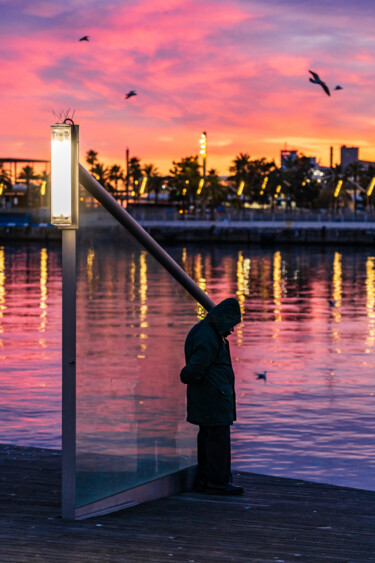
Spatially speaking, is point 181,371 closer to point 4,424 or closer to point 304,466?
point 304,466

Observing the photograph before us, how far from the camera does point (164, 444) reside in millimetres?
7391

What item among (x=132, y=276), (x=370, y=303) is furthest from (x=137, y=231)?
(x=370, y=303)

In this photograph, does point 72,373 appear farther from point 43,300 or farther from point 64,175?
point 43,300

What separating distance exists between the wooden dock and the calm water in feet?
1.99

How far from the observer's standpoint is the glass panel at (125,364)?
633cm

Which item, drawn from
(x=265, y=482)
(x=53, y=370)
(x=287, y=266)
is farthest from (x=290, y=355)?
(x=287, y=266)

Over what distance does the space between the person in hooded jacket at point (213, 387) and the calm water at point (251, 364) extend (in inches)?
9.3

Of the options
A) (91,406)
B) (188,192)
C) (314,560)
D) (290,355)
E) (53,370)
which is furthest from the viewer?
(188,192)

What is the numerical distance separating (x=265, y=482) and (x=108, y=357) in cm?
240

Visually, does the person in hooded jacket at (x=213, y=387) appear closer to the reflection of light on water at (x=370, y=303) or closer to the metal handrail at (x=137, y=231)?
the metal handrail at (x=137, y=231)

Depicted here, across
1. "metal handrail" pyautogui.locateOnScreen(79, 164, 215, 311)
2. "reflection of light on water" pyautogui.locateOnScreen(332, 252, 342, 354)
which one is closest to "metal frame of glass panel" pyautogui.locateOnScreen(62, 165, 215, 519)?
"metal handrail" pyautogui.locateOnScreen(79, 164, 215, 311)

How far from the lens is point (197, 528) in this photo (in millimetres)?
6293

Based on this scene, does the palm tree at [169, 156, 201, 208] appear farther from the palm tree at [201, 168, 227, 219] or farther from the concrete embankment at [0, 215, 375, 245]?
the concrete embankment at [0, 215, 375, 245]

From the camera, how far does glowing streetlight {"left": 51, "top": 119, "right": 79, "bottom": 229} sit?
19.4 ft
